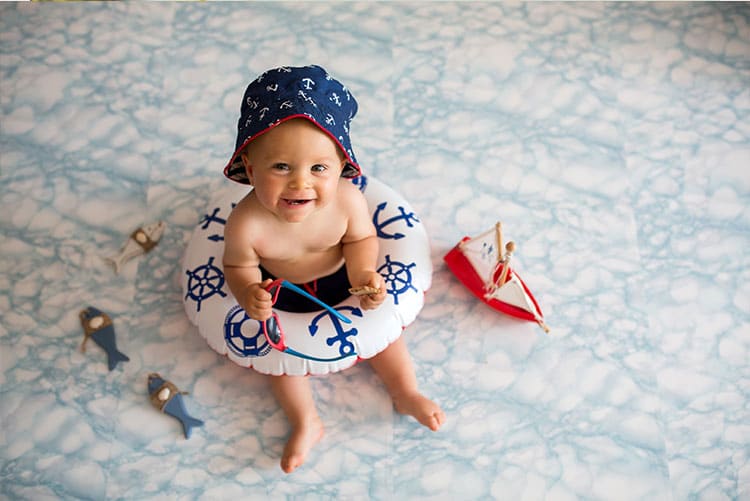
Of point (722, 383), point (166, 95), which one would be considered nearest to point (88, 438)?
point (166, 95)

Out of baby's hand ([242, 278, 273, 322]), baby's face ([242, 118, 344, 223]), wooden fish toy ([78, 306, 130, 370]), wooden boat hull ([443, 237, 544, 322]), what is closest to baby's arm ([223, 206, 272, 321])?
baby's hand ([242, 278, 273, 322])

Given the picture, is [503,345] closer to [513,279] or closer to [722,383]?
[513,279]

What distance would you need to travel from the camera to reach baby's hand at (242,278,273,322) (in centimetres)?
129

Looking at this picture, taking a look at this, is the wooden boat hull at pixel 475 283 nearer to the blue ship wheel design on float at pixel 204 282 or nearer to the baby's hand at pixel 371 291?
the baby's hand at pixel 371 291

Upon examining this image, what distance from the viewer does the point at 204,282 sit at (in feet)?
4.93

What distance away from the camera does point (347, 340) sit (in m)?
1.42

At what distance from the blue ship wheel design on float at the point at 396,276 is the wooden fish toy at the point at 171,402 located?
0.50m

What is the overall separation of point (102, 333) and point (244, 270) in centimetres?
45

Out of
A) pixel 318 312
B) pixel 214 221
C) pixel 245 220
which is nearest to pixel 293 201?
pixel 245 220

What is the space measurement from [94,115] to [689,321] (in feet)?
5.17

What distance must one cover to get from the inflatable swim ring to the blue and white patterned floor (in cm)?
16

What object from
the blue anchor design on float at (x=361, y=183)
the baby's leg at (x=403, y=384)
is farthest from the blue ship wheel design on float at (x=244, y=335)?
the blue anchor design on float at (x=361, y=183)

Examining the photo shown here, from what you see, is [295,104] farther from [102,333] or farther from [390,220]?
[102,333]

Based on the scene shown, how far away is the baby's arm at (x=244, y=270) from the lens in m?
1.31
